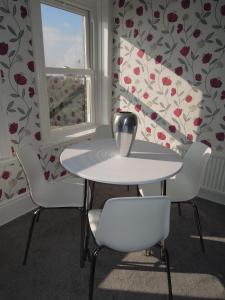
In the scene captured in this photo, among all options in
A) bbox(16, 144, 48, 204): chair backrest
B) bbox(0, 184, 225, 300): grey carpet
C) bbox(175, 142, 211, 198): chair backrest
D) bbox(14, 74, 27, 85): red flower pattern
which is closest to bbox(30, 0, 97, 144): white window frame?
bbox(14, 74, 27, 85): red flower pattern

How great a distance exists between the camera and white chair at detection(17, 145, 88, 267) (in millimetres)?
1450

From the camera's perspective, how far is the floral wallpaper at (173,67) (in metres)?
2.04

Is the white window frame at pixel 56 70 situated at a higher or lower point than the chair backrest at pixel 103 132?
higher

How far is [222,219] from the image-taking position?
2020mm

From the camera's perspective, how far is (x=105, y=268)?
4.91 ft

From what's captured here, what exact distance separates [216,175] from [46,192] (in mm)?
1694

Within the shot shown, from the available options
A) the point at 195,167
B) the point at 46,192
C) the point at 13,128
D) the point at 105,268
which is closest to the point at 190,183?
the point at 195,167

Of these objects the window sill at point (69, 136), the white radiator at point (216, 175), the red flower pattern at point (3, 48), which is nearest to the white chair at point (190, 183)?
the white radiator at point (216, 175)

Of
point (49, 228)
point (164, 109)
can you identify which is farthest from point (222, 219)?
point (49, 228)

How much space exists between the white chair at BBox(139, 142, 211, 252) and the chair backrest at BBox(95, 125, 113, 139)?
832 mm

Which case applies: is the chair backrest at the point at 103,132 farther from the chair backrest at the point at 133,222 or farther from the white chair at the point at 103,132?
the chair backrest at the point at 133,222

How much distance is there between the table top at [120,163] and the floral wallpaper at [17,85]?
2.03ft

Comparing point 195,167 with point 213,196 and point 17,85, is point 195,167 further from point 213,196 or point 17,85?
point 17,85

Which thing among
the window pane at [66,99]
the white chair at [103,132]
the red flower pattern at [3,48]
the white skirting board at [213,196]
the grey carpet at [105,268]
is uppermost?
the red flower pattern at [3,48]
